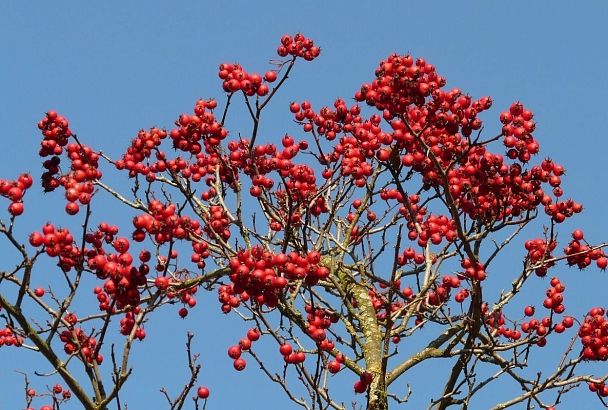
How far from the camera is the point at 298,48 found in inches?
352

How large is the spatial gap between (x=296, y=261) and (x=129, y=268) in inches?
47.5

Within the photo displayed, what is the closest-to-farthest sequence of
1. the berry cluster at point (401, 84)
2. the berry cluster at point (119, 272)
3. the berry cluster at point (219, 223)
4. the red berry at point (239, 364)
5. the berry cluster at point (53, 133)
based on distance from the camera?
the berry cluster at point (119, 272) < the berry cluster at point (401, 84) < the berry cluster at point (53, 133) < the berry cluster at point (219, 223) < the red berry at point (239, 364)

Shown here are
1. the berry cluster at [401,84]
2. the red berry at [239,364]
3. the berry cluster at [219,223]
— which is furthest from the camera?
the red berry at [239,364]

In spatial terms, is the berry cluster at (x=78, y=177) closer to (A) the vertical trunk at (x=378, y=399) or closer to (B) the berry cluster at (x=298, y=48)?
(B) the berry cluster at (x=298, y=48)

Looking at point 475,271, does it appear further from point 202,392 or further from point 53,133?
point 53,133

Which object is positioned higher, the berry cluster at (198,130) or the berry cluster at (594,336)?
the berry cluster at (198,130)

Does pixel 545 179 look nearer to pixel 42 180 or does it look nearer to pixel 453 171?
pixel 453 171

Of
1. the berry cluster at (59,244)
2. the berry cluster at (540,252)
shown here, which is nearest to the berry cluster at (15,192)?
the berry cluster at (59,244)

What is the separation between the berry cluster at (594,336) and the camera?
28.2 feet

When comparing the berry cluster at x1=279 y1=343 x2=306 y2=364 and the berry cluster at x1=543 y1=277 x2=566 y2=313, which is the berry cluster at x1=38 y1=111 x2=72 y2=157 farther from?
the berry cluster at x1=543 y1=277 x2=566 y2=313

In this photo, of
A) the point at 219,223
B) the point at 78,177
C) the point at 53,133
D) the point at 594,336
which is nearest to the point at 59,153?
the point at 53,133

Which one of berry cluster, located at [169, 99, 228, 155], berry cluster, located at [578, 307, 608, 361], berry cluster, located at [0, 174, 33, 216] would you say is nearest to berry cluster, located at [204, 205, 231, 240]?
berry cluster, located at [169, 99, 228, 155]

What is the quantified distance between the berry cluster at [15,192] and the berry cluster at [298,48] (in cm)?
327

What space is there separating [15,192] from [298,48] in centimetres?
350
